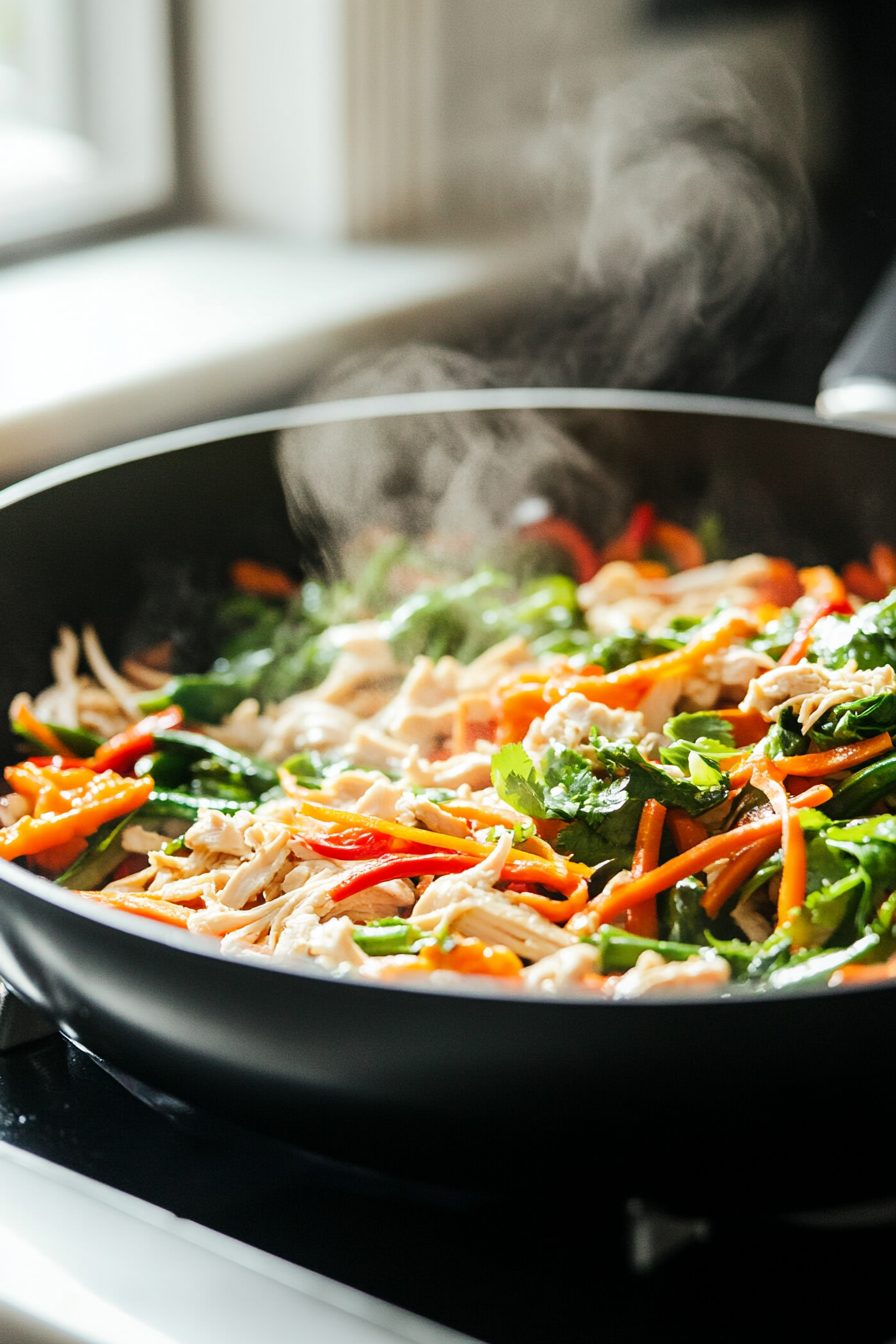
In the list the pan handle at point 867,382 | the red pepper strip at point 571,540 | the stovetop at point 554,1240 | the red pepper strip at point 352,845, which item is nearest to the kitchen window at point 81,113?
the red pepper strip at point 571,540

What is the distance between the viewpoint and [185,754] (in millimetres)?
1313

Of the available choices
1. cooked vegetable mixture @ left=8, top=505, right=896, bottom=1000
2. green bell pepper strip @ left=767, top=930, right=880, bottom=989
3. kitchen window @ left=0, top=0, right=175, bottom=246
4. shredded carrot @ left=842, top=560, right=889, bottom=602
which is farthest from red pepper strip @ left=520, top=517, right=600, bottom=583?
kitchen window @ left=0, top=0, right=175, bottom=246

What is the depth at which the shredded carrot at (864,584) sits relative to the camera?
5.32 ft

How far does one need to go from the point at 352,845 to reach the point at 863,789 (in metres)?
0.41

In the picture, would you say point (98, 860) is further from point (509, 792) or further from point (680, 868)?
point (680, 868)

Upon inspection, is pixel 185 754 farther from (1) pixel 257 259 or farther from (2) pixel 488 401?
(1) pixel 257 259

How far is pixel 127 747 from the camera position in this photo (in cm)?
130

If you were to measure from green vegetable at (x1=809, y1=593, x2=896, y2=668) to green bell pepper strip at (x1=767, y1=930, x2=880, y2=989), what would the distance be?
13.8 inches

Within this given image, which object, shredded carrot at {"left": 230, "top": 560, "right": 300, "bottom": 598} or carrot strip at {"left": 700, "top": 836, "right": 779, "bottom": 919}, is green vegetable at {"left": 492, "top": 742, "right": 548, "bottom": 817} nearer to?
carrot strip at {"left": 700, "top": 836, "right": 779, "bottom": 919}

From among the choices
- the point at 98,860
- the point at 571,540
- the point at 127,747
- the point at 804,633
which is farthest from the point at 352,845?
the point at 571,540

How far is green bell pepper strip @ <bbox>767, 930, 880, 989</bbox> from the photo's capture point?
2.70 feet

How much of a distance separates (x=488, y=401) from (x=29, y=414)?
2.12 feet

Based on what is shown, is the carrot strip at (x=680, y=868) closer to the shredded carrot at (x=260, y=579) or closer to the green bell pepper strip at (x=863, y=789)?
the green bell pepper strip at (x=863, y=789)

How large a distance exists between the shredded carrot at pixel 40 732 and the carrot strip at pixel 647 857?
625 mm
